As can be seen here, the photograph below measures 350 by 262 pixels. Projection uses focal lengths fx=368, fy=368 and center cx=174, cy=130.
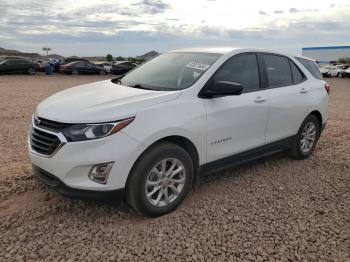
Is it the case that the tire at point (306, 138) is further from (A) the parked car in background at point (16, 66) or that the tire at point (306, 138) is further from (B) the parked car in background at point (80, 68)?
(B) the parked car in background at point (80, 68)

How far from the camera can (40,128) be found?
142 inches

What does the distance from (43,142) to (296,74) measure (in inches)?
150

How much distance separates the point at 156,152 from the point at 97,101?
79 centimetres

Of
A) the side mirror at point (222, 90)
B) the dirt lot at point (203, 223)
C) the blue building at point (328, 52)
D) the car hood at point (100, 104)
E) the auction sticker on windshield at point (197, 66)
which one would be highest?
the auction sticker on windshield at point (197, 66)

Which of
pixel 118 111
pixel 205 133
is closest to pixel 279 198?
pixel 205 133

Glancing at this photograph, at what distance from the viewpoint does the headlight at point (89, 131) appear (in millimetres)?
3281

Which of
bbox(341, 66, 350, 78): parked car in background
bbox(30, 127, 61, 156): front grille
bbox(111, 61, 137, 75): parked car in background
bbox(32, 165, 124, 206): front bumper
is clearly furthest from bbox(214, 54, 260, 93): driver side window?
bbox(341, 66, 350, 78): parked car in background

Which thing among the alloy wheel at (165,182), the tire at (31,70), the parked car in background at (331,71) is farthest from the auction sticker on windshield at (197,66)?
the parked car in background at (331,71)

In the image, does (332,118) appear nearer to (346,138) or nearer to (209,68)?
(346,138)

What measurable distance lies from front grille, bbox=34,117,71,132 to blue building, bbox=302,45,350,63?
7689 cm

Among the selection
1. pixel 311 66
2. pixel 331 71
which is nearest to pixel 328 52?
pixel 331 71

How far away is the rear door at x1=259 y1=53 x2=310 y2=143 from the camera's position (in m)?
4.95

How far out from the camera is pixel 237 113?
432 cm

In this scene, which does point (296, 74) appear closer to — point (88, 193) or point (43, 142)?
point (88, 193)
